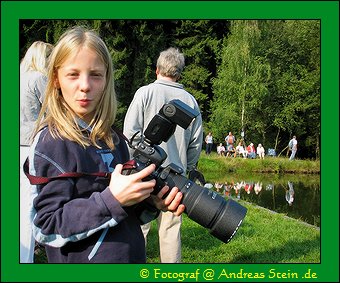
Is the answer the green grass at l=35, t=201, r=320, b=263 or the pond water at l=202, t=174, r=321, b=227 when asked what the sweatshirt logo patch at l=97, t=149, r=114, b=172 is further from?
the pond water at l=202, t=174, r=321, b=227

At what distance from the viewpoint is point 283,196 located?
9250 millimetres

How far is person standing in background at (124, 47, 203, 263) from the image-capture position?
11.5ft

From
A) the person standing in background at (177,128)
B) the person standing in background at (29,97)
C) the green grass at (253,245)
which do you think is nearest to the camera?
the person standing in background at (29,97)

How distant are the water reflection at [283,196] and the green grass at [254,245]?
4.29 ft

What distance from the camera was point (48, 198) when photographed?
1.50 m

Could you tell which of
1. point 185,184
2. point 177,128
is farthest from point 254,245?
point 185,184

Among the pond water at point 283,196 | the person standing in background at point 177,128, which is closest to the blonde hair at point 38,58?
the person standing in background at point 177,128

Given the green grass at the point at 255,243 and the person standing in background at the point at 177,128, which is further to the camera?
the green grass at the point at 255,243

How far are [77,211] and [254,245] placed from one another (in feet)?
11.6

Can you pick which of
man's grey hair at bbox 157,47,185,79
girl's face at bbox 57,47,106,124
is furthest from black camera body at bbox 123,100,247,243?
man's grey hair at bbox 157,47,185,79

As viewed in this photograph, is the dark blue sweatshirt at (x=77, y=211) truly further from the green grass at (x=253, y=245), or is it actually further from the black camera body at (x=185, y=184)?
the green grass at (x=253, y=245)

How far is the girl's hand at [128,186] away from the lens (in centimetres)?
148

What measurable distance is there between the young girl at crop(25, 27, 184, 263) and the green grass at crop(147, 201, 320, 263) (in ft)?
7.82

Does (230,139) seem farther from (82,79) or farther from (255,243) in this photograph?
(82,79)
